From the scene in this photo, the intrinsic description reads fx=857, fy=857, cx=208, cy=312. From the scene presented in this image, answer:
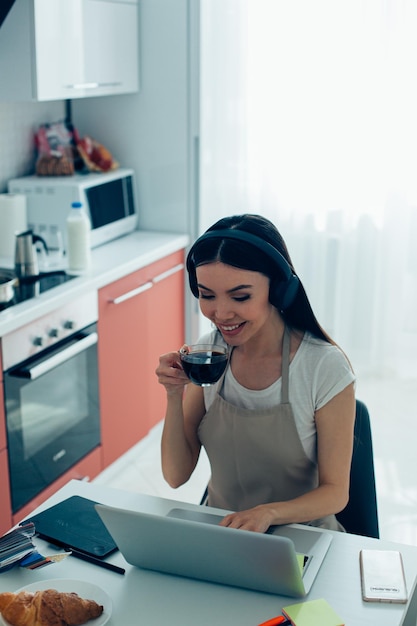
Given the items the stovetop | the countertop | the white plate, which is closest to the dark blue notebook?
the white plate

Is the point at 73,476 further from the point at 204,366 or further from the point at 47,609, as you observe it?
→ the point at 47,609

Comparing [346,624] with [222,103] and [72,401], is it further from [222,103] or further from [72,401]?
[222,103]

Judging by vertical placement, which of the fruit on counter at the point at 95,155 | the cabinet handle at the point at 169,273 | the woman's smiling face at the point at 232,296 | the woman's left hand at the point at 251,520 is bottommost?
the woman's left hand at the point at 251,520

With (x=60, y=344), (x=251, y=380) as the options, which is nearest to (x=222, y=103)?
(x=60, y=344)

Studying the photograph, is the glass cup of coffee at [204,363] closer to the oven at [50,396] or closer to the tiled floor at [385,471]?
the oven at [50,396]

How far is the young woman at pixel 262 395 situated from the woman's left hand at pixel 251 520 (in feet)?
0.24

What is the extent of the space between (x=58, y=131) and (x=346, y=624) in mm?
2805

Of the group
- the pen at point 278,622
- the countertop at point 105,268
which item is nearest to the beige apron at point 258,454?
the pen at point 278,622

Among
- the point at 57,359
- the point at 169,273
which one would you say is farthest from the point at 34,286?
the point at 169,273

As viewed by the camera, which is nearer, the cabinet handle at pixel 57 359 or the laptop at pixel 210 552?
the laptop at pixel 210 552

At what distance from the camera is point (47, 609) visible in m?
1.34

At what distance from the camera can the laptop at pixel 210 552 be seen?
1371mm

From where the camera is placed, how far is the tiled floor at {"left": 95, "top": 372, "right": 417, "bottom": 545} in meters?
3.21

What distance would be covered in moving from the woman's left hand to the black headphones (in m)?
0.45
